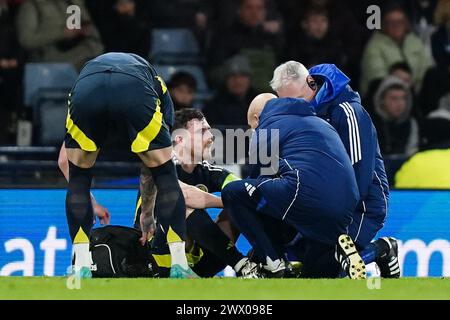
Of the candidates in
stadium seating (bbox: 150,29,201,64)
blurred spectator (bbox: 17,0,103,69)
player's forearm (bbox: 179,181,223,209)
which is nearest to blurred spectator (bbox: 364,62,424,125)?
stadium seating (bbox: 150,29,201,64)

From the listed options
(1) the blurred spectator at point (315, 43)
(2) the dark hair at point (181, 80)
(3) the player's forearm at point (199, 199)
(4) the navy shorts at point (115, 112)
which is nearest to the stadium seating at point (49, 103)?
(2) the dark hair at point (181, 80)

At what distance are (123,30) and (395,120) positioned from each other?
298cm

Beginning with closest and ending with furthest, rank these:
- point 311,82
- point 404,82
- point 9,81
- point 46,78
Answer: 1. point 311,82
2. point 46,78
3. point 9,81
4. point 404,82

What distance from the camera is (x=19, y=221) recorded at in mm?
10781

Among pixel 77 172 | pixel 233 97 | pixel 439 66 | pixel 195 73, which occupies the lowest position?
pixel 77 172

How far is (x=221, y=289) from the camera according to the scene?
293 inches

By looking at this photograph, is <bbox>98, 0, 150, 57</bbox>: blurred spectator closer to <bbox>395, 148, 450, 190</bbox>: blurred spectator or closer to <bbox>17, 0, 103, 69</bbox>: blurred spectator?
<bbox>17, 0, 103, 69</bbox>: blurred spectator

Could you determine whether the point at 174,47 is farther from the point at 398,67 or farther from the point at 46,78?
the point at 398,67

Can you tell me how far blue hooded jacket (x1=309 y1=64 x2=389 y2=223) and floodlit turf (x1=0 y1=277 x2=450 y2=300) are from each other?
98 cm

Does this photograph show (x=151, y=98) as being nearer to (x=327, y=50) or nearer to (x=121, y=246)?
(x=121, y=246)

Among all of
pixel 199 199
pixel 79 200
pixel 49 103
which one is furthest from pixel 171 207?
pixel 49 103

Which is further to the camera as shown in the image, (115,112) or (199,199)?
(199,199)

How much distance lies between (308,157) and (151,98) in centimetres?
114

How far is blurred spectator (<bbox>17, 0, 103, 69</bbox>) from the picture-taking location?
13.8 metres
